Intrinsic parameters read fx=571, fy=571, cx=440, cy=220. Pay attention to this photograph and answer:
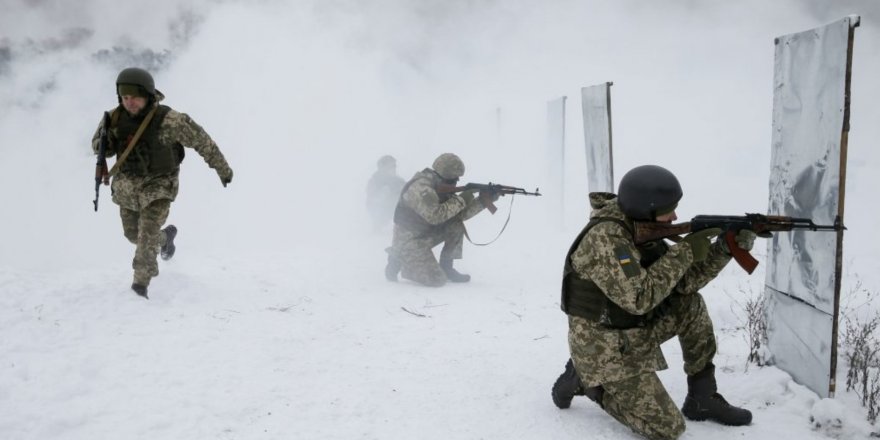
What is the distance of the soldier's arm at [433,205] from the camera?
6332 millimetres

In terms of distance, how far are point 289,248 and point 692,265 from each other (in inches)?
255

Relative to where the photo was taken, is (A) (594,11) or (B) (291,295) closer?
(B) (291,295)

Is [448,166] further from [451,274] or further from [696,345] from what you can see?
[696,345]

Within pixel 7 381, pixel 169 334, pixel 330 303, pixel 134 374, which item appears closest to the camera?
pixel 7 381

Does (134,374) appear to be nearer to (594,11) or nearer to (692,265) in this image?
(692,265)

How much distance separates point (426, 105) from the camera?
26.7 metres

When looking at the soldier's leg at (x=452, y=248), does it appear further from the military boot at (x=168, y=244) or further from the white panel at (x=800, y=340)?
the white panel at (x=800, y=340)

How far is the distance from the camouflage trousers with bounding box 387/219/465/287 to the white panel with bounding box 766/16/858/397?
363cm

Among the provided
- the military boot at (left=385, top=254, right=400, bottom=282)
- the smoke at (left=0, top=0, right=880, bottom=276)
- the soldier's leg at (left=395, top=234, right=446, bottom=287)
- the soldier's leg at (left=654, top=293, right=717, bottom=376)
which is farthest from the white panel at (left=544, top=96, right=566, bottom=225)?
the soldier's leg at (left=654, top=293, right=717, bottom=376)

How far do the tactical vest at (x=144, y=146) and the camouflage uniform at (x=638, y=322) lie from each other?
3.36 meters

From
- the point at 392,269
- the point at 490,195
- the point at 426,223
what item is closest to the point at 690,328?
the point at 490,195

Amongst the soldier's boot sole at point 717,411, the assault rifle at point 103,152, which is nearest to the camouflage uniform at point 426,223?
the assault rifle at point 103,152

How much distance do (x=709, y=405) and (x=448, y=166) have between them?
13.3 feet

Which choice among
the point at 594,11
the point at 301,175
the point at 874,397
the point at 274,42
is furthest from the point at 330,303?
the point at 594,11
